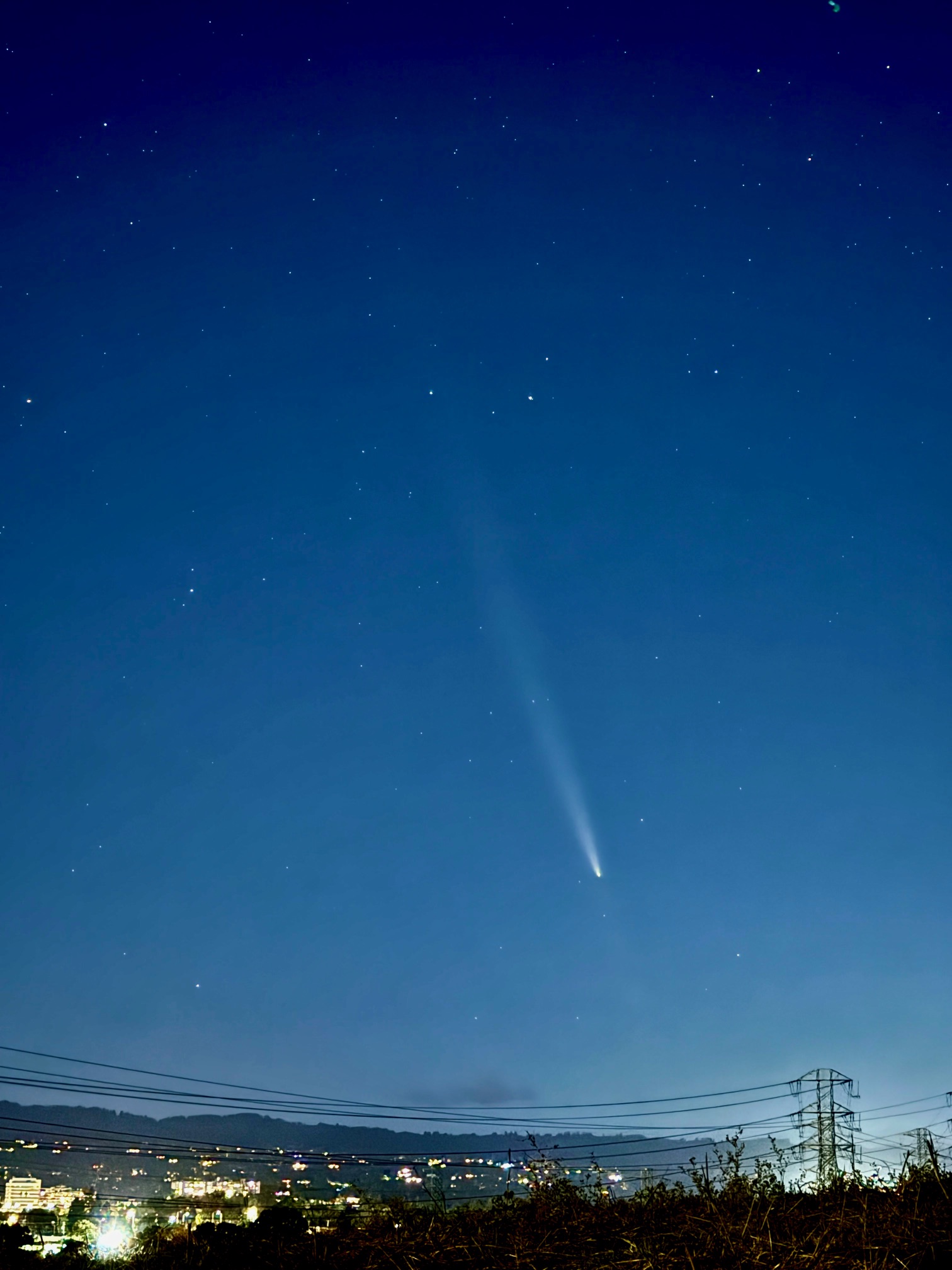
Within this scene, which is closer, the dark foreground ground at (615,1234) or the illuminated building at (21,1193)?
the dark foreground ground at (615,1234)

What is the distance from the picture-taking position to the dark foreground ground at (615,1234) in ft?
15.3

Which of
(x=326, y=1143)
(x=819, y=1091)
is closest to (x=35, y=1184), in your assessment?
(x=819, y=1091)

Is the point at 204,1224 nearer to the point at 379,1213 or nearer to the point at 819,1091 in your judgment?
the point at 379,1213

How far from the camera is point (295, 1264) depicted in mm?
5199

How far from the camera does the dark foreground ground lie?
4.66 m

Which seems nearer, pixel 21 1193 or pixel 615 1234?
pixel 615 1234

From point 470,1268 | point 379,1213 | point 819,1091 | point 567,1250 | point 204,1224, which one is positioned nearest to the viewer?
point 470,1268

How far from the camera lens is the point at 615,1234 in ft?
16.4

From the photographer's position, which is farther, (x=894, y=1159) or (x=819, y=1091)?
(x=819, y=1091)

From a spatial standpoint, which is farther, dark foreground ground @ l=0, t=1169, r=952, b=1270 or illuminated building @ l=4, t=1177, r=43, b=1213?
illuminated building @ l=4, t=1177, r=43, b=1213

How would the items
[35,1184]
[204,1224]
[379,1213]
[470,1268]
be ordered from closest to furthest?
[470,1268], [379,1213], [204,1224], [35,1184]

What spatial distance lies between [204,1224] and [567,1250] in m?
2.74

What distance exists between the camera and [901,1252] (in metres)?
4.85

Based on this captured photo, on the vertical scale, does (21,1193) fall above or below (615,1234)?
above
